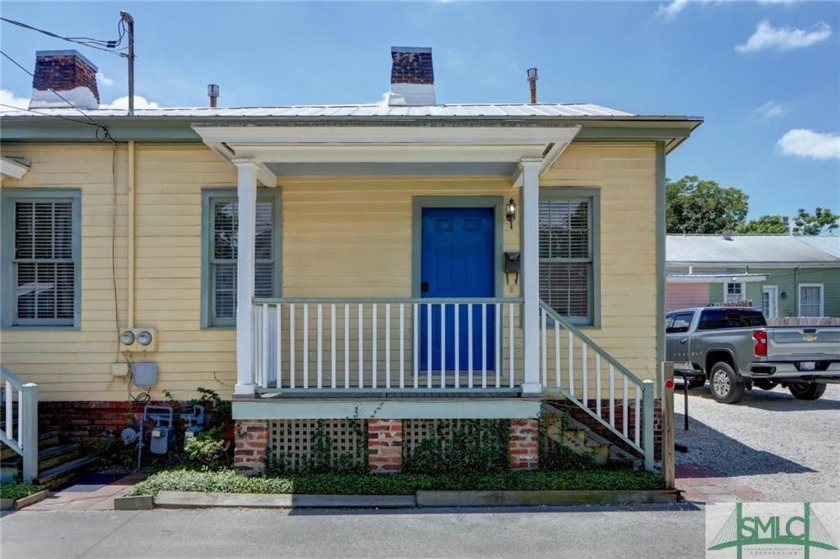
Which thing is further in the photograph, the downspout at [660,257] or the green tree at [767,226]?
the green tree at [767,226]

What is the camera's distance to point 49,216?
6188mm

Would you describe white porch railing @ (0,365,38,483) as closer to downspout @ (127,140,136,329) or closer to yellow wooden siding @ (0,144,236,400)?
yellow wooden siding @ (0,144,236,400)

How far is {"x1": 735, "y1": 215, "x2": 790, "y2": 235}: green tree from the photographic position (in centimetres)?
3778

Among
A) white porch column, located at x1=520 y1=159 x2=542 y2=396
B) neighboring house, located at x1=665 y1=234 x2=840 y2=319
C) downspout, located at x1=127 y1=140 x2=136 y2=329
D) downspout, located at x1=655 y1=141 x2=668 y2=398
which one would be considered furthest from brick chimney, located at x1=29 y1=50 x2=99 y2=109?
neighboring house, located at x1=665 y1=234 x2=840 y2=319

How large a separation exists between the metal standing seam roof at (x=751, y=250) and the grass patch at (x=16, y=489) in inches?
687

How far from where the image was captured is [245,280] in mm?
5094

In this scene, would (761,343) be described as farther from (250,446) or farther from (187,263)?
(187,263)

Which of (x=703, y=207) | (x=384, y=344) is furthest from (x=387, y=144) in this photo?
(x=703, y=207)

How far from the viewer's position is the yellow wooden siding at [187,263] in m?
6.09

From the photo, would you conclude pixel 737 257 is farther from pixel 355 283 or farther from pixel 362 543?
pixel 362 543

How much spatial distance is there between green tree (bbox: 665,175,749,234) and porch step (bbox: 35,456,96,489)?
3951cm

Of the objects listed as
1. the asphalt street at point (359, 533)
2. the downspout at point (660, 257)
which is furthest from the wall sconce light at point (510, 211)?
the asphalt street at point (359, 533)

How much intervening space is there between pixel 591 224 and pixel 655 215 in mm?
725

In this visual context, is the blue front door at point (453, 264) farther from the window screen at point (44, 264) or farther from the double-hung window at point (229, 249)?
the window screen at point (44, 264)
